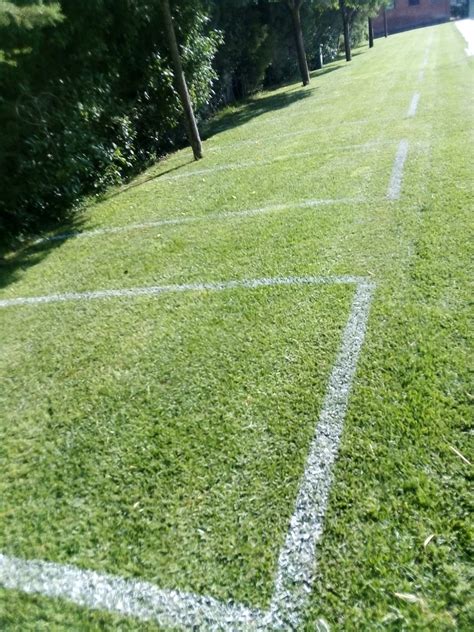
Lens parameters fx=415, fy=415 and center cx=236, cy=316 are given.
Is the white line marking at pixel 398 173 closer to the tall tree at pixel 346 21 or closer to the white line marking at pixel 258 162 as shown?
the white line marking at pixel 258 162

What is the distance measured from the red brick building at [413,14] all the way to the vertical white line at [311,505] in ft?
206

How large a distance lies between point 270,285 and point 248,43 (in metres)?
16.2

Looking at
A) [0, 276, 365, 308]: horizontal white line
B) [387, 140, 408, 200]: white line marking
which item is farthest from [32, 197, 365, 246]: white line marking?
[0, 276, 365, 308]: horizontal white line

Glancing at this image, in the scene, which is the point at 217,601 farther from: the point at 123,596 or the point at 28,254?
the point at 28,254

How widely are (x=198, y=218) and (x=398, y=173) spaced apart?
9.51ft

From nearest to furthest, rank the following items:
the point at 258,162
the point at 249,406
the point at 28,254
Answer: the point at 249,406 → the point at 28,254 → the point at 258,162

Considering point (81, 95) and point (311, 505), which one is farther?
point (81, 95)

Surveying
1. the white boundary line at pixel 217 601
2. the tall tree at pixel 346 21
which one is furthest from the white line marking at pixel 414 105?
the tall tree at pixel 346 21

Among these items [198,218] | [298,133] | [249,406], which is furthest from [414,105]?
[249,406]

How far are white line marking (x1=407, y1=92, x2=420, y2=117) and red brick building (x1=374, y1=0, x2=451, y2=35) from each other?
169ft

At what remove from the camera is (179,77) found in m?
8.73

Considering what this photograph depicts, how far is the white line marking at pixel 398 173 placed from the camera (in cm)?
522

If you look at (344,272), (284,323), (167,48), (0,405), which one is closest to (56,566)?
(0,405)

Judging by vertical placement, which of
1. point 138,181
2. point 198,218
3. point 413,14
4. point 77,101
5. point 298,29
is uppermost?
point 413,14
